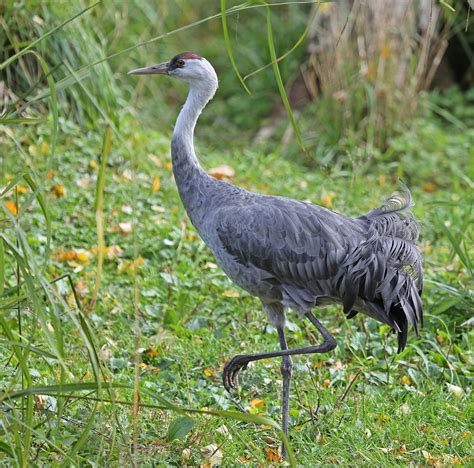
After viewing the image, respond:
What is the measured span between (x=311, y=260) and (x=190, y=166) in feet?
2.72

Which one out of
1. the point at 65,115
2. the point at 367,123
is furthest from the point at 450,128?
the point at 65,115

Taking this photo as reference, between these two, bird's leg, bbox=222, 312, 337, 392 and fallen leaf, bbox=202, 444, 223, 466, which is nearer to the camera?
fallen leaf, bbox=202, 444, 223, 466

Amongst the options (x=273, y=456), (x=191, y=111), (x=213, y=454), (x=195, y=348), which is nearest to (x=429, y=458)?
(x=273, y=456)

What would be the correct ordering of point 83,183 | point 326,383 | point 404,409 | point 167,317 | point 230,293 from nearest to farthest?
point 404,409 < point 326,383 < point 167,317 < point 230,293 < point 83,183

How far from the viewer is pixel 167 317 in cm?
504

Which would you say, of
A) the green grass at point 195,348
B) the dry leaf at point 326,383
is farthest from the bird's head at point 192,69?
the dry leaf at point 326,383

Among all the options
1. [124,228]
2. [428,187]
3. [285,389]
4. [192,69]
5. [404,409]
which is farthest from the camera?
[428,187]

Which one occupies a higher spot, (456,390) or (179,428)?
(179,428)

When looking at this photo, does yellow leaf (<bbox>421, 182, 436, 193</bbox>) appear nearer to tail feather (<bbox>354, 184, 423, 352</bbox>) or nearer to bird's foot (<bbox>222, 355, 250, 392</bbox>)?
tail feather (<bbox>354, 184, 423, 352</bbox>)

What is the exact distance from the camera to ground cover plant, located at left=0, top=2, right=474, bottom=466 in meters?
3.01

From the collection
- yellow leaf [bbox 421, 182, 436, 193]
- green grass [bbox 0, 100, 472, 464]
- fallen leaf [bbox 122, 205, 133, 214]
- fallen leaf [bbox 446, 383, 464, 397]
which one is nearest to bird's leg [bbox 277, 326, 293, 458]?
green grass [bbox 0, 100, 472, 464]

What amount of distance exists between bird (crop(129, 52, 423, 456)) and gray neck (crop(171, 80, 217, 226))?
9cm

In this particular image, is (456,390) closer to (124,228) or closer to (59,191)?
(124,228)

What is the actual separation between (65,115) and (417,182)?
3.20 m
